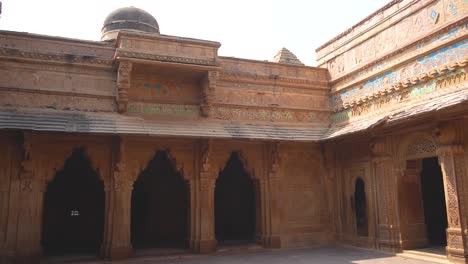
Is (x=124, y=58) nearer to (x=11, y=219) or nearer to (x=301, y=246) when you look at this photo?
(x=11, y=219)

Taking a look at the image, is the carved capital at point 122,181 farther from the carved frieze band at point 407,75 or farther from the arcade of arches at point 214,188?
the carved frieze band at point 407,75

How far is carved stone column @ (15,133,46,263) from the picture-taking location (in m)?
8.63

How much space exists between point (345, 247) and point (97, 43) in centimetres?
873

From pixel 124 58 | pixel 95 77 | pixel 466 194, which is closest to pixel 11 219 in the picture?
pixel 95 77

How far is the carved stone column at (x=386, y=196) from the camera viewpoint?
9.52m

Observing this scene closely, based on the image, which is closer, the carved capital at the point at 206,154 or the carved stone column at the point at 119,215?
the carved stone column at the point at 119,215

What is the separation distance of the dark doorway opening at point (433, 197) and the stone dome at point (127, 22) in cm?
1070

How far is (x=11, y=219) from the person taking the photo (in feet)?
28.4

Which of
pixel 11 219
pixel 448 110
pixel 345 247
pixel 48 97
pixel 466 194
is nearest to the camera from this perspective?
pixel 448 110

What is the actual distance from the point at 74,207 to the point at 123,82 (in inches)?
214

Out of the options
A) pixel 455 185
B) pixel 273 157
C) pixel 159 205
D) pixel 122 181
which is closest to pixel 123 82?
pixel 122 181

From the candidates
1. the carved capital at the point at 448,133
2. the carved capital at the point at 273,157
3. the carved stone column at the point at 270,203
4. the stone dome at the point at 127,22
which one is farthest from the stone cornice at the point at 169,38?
the carved capital at the point at 448,133

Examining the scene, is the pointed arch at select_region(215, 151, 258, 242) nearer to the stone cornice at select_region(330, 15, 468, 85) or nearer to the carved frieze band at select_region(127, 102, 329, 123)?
the carved frieze band at select_region(127, 102, 329, 123)

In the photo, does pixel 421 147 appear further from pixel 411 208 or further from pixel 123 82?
pixel 123 82
